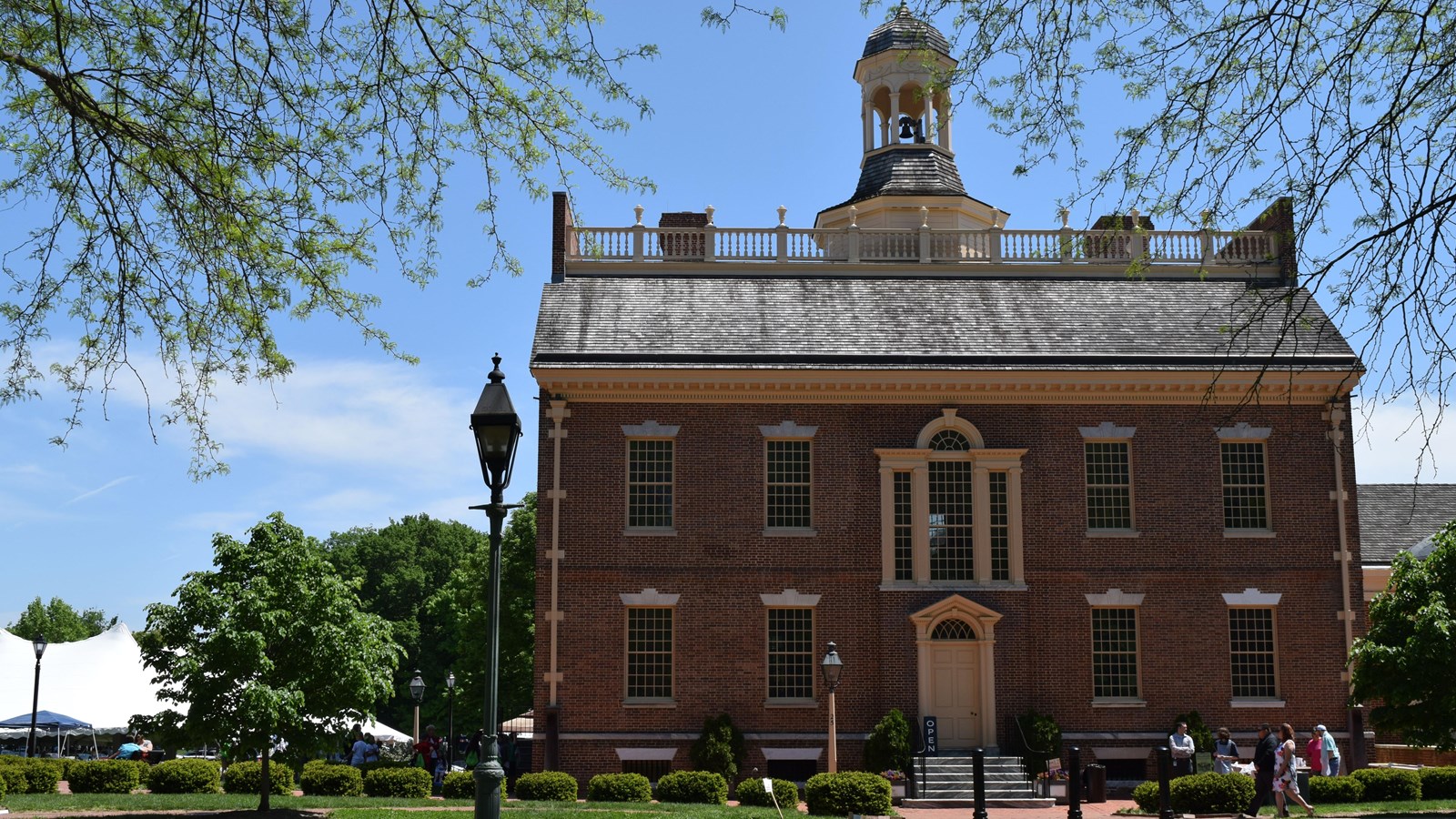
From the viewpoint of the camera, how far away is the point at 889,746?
2717cm

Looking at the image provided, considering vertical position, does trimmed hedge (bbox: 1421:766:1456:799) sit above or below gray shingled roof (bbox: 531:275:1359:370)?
below

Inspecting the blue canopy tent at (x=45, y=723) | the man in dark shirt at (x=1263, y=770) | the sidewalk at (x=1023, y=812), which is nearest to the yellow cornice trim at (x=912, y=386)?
the sidewalk at (x=1023, y=812)

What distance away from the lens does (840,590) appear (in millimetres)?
28719

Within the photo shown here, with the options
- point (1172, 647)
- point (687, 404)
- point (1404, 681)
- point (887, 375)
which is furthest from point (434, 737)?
point (1404, 681)

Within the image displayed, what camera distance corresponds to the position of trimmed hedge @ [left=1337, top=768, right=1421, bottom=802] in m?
24.0

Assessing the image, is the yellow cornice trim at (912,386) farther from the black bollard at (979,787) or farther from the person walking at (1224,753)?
the black bollard at (979,787)

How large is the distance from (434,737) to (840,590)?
1033 cm

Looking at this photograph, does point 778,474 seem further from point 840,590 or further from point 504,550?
point 504,550

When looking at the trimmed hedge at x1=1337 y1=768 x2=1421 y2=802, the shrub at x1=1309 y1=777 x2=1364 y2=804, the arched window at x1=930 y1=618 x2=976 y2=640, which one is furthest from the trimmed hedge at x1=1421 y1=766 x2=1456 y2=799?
the arched window at x1=930 y1=618 x2=976 y2=640

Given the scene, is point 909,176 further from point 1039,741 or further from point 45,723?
point 45,723

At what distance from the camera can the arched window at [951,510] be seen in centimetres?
2892

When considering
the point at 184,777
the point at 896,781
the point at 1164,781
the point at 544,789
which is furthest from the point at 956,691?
the point at 184,777

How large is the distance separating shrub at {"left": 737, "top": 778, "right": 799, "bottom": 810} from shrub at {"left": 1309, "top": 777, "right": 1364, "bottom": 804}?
9039mm

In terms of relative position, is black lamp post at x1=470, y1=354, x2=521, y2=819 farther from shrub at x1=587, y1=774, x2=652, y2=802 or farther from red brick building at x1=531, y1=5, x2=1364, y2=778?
red brick building at x1=531, y1=5, x2=1364, y2=778
